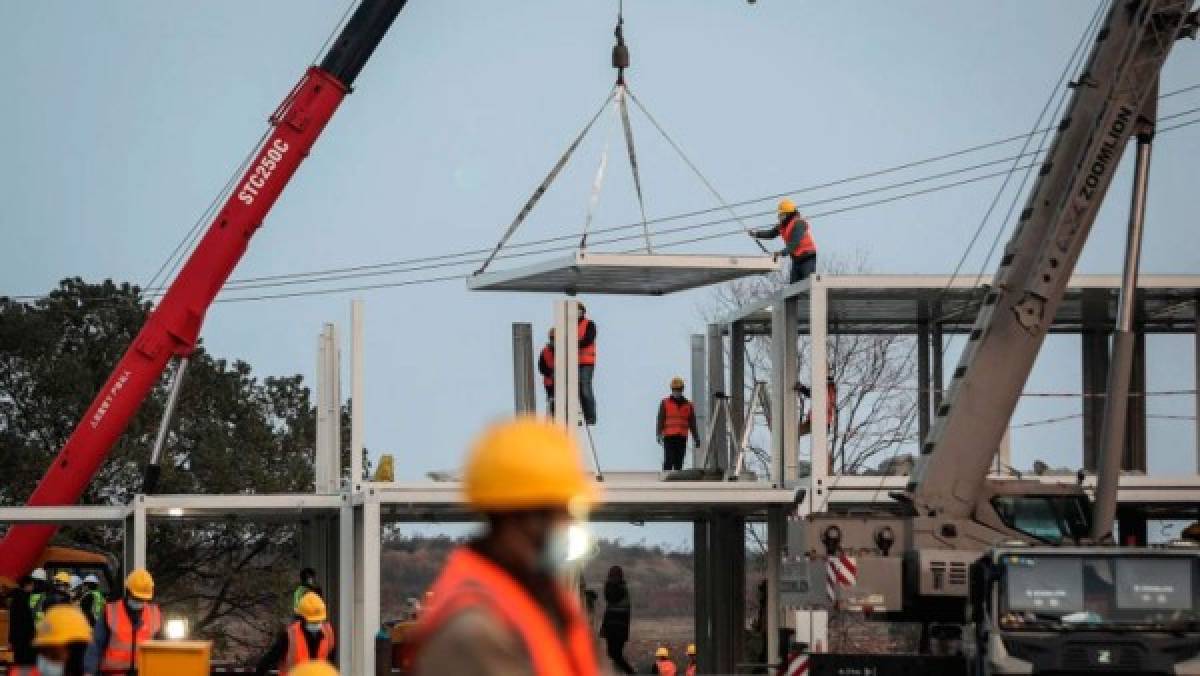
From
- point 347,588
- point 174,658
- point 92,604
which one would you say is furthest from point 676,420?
point 174,658

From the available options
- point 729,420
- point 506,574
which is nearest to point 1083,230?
point 729,420

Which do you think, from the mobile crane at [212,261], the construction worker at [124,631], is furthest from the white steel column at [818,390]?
the construction worker at [124,631]

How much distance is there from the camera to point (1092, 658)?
21734 mm

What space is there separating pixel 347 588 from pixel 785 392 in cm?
697

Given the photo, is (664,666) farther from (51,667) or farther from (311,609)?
(51,667)

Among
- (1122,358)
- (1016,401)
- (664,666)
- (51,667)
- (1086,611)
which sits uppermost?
(1122,358)

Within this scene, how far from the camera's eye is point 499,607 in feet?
16.0

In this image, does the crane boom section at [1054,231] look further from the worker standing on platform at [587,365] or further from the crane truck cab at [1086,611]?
the worker standing on platform at [587,365]

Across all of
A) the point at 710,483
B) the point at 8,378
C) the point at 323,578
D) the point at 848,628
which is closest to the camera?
the point at 710,483

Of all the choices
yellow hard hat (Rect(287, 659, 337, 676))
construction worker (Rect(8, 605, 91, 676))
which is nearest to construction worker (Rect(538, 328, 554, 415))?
construction worker (Rect(8, 605, 91, 676))

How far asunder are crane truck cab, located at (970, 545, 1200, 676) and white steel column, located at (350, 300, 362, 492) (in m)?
15.0

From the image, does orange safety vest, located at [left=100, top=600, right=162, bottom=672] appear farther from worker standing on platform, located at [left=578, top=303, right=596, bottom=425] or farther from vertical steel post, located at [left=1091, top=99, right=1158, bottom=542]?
worker standing on platform, located at [left=578, top=303, right=596, bottom=425]

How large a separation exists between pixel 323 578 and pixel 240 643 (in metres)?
25.1

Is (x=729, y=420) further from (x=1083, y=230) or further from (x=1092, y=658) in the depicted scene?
(x=1092, y=658)
